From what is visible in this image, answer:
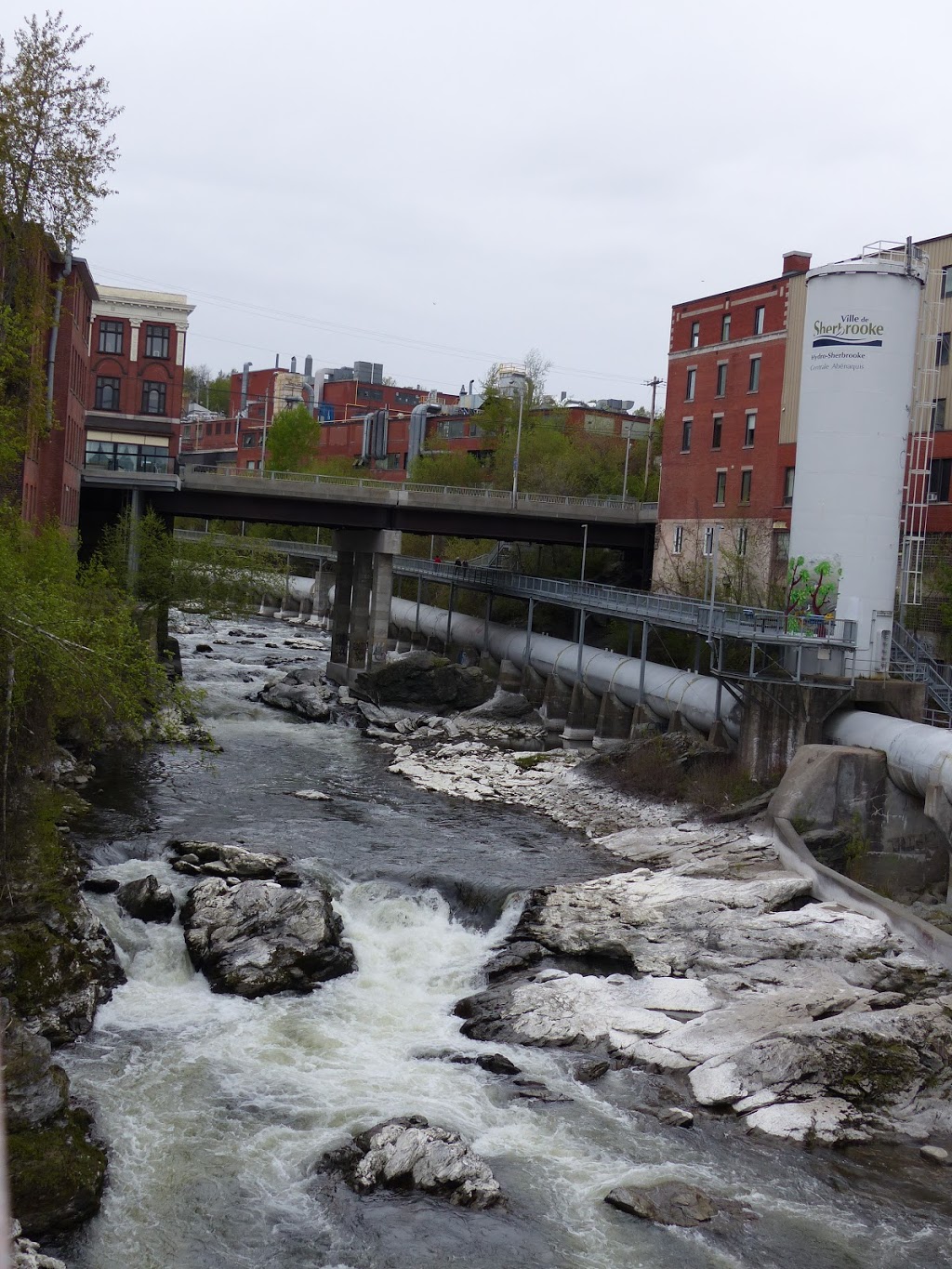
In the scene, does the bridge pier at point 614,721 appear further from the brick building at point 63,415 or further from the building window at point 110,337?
the building window at point 110,337

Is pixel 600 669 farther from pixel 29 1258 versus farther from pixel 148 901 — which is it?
pixel 29 1258

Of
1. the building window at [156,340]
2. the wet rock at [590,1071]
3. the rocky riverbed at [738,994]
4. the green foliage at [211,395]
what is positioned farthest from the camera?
the green foliage at [211,395]

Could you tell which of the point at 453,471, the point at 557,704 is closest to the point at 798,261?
the point at 557,704

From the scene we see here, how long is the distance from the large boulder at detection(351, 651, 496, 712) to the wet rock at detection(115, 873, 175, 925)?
1116 inches

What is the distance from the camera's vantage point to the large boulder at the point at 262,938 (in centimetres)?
2038

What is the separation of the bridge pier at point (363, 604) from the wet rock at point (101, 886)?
106ft

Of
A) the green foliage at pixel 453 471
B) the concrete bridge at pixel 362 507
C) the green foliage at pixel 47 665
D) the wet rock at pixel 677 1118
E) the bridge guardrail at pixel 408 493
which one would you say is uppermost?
the green foliage at pixel 453 471

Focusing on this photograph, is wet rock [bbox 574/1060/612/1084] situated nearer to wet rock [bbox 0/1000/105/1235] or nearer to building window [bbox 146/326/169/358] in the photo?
wet rock [bbox 0/1000/105/1235]

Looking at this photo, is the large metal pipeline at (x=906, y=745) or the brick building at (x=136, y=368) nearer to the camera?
the large metal pipeline at (x=906, y=745)

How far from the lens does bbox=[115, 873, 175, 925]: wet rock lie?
22234 mm

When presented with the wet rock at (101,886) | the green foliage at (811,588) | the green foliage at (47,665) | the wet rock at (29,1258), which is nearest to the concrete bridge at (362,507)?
the green foliage at (811,588)

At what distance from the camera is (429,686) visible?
51719 mm

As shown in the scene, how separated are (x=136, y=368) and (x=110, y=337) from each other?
7.72 feet

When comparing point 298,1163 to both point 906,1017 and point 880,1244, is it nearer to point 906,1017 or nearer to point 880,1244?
point 880,1244
